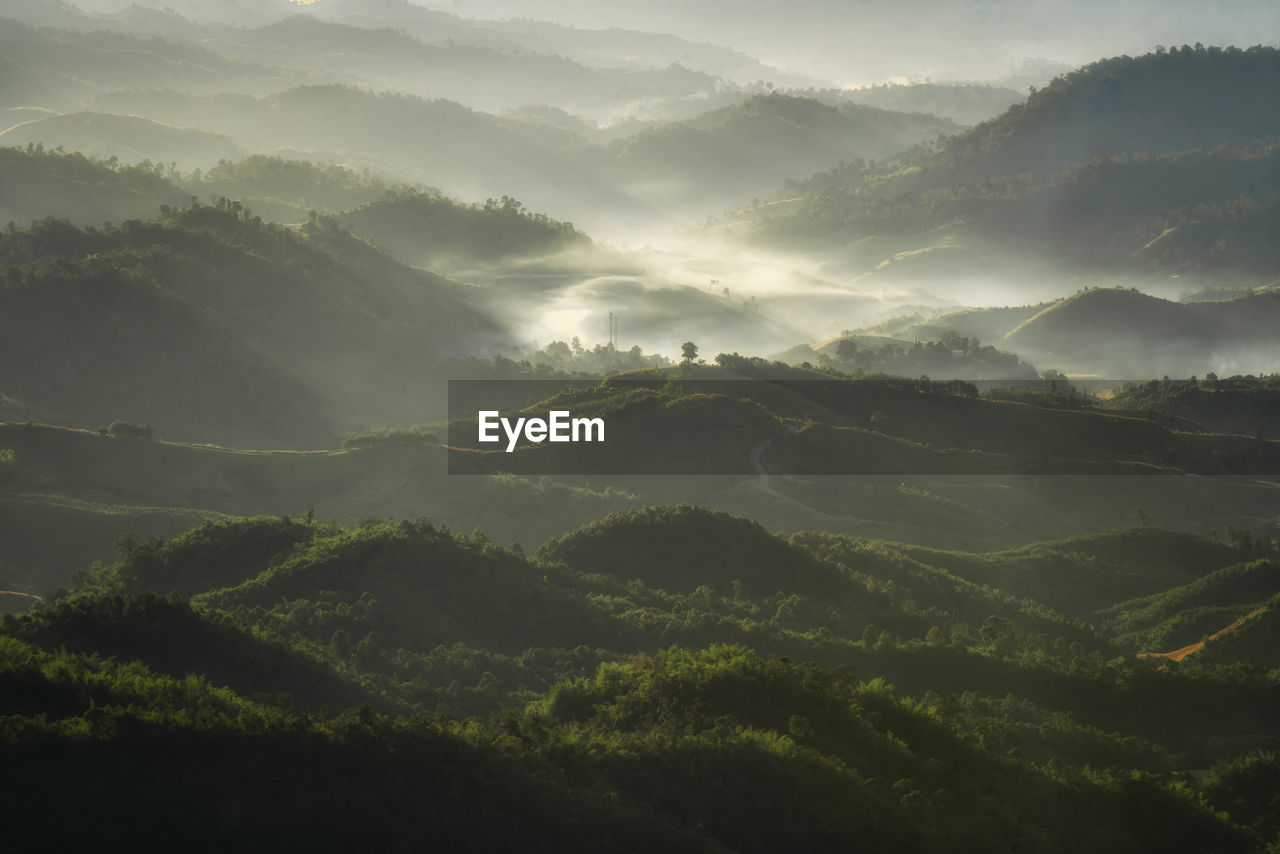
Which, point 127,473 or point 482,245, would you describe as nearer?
point 127,473

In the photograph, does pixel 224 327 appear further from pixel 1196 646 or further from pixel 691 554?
pixel 1196 646

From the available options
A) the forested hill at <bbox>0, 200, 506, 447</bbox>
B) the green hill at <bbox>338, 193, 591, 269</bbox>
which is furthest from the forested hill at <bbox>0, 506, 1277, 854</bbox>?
the green hill at <bbox>338, 193, 591, 269</bbox>

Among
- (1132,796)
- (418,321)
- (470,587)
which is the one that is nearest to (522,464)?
(470,587)

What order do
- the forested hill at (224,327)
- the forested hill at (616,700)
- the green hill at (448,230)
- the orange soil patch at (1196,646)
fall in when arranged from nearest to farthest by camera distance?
1. the forested hill at (616,700)
2. the orange soil patch at (1196,646)
3. the forested hill at (224,327)
4. the green hill at (448,230)

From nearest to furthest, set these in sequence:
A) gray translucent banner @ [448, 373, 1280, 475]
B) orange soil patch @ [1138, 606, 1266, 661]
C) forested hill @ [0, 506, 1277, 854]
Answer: forested hill @ [0, 506, 1277, 854] < orange soil patch @ [1138, 606, 1266, 661] < gray translucent banner @ [448, 373, 1280, 475]

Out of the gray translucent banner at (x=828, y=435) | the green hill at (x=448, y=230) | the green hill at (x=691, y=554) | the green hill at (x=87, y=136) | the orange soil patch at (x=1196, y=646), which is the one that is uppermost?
the green hill at (x=87, y=136)

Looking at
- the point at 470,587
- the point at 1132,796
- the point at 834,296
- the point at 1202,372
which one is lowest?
the point at 1132,796

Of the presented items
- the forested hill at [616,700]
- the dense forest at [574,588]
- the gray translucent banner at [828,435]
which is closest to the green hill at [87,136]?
the dense forest at [574,588]

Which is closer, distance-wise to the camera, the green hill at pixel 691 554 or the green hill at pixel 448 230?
the green hill at pixel 691 554

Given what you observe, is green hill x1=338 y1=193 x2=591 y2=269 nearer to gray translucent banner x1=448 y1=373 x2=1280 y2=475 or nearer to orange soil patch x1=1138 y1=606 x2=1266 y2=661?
gray translucent banner x1=448 y1=373 x2=1280 y2=475

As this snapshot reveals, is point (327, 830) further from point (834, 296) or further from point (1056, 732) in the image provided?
point (834, 296)

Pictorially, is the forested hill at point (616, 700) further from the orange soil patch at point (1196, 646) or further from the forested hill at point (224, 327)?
the forested hill at point (224, 327)
